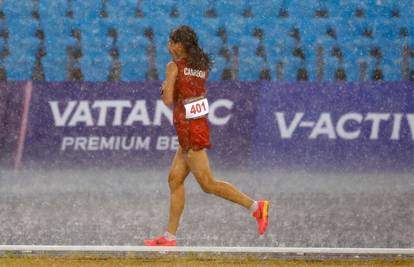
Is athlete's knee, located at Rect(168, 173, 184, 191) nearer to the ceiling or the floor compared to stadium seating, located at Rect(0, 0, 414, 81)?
nearer to the floor

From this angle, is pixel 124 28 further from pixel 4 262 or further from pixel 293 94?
pixel 4 262

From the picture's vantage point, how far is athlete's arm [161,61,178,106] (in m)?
5.36

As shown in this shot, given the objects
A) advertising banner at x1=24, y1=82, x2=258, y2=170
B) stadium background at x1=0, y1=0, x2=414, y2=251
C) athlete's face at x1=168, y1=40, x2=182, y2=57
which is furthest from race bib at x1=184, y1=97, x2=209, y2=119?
advertising banner at x1=24, y1=82, x2=258, y2=170

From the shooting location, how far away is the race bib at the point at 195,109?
5492 mm

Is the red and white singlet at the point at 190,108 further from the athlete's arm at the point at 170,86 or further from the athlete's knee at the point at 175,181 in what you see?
the athlete's knee at the point at 175,181

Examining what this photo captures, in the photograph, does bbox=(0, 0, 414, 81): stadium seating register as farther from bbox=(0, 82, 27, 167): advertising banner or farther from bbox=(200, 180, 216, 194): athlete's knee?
bbox=(200, 180, 216, 194): athlete's knee

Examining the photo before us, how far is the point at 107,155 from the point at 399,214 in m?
2.42

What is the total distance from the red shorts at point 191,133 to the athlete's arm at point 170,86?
0.54 feet

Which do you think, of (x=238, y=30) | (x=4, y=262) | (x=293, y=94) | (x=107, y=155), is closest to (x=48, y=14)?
(x=238, y=30)

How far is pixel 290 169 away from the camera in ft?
24.3

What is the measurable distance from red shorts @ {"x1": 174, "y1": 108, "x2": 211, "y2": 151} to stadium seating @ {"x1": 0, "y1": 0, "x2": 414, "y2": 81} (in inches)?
137

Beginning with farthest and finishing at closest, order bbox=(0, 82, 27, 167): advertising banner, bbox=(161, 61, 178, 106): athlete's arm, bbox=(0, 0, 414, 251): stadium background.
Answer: bbox=(0, 82, 27, 167): advertising banner, bbox=(0, 0, 414, 251): stadium background, bbox=(161, 61, 178, 106): athlete's arm

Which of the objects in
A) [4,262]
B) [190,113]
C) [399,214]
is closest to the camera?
[190,113]

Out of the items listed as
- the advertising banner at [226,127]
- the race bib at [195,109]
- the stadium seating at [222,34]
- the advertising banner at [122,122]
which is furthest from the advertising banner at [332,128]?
the race bib at [195,109]
